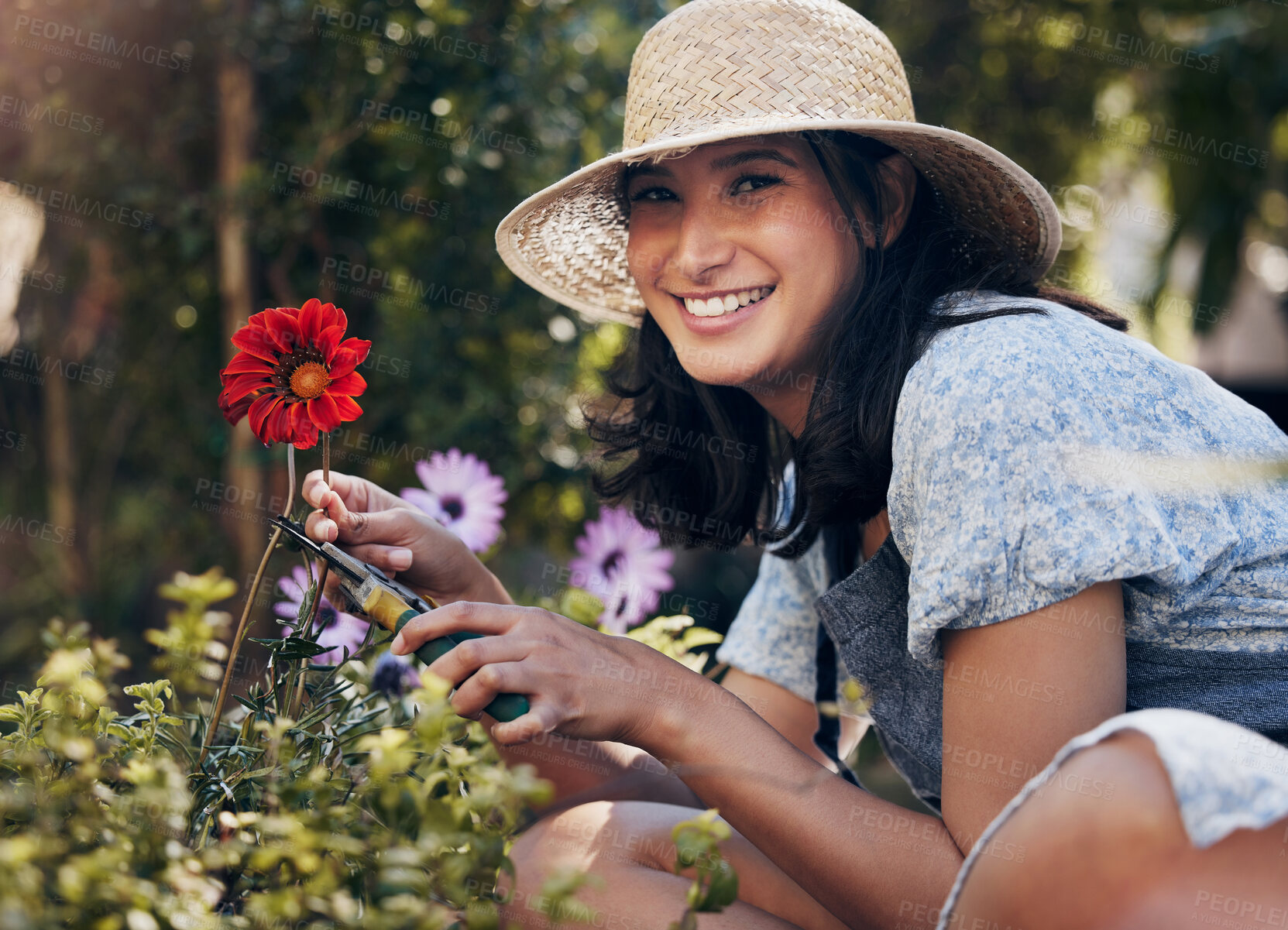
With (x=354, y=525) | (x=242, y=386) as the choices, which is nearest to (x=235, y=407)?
(x=242, y=386)

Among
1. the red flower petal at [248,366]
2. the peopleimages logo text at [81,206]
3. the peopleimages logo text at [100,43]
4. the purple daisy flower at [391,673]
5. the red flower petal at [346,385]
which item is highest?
the peopleimages logo text at [100,43]

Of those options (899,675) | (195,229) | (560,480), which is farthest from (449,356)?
(899,675)

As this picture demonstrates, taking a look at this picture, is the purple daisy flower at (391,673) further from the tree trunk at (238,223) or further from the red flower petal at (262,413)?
the tree trunk at (238,223)

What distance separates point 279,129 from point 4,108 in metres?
0.93

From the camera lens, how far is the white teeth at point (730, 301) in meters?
1.53

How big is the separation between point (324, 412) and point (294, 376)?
5cm

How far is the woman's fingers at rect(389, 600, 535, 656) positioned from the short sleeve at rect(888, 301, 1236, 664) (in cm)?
46

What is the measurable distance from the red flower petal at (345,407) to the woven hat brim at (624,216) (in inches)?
21.4

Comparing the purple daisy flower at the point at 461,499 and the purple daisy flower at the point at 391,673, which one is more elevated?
the purple daisy flower at the point at 461,499

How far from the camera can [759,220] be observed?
1.48 metres

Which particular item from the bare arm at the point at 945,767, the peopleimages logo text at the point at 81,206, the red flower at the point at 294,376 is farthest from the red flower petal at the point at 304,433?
the peopleimages logo text at the point at 81,206

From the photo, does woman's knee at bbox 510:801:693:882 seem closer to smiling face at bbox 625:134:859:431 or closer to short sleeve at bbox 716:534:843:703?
short sleeve at bbox 716:534:843:703

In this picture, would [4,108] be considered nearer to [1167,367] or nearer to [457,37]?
[457,37]

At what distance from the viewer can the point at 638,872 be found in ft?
4.24
